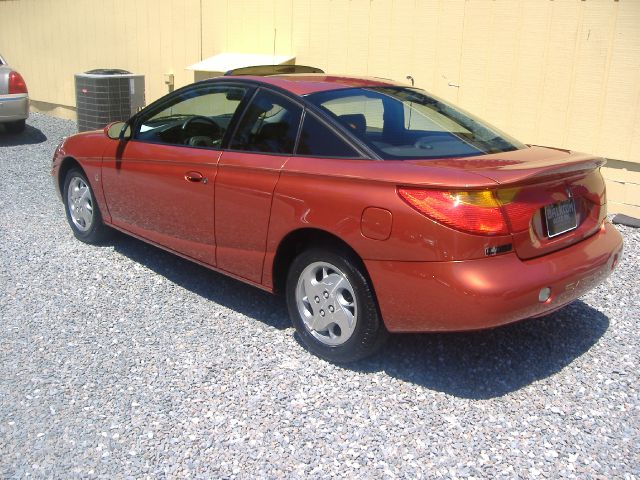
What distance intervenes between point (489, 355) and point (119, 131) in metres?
3.30

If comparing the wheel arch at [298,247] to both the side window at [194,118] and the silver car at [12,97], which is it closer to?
the side window at [194,118]

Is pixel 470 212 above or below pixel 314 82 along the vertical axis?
below

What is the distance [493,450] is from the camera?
10.1 ft

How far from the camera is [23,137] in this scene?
11398 mm

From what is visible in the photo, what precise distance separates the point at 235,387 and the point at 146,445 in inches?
24.4

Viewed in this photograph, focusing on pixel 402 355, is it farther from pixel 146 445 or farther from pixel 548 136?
pixel 548 136

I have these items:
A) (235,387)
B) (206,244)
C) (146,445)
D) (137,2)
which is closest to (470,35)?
(206,244)

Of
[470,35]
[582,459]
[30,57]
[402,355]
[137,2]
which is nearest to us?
[582,459]

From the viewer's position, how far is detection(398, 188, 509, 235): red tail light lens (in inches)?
125

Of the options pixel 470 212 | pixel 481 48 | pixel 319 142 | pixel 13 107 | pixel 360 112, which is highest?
pixel 481 48

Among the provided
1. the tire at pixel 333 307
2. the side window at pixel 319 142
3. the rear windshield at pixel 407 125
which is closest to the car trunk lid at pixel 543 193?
the rear windshield at pixel 407 125

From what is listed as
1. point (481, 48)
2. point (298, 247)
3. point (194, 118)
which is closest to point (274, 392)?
point (298, 247)

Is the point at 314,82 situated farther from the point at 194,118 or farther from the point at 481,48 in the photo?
the point at 481,48

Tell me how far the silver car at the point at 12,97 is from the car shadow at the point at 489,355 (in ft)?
28.8
